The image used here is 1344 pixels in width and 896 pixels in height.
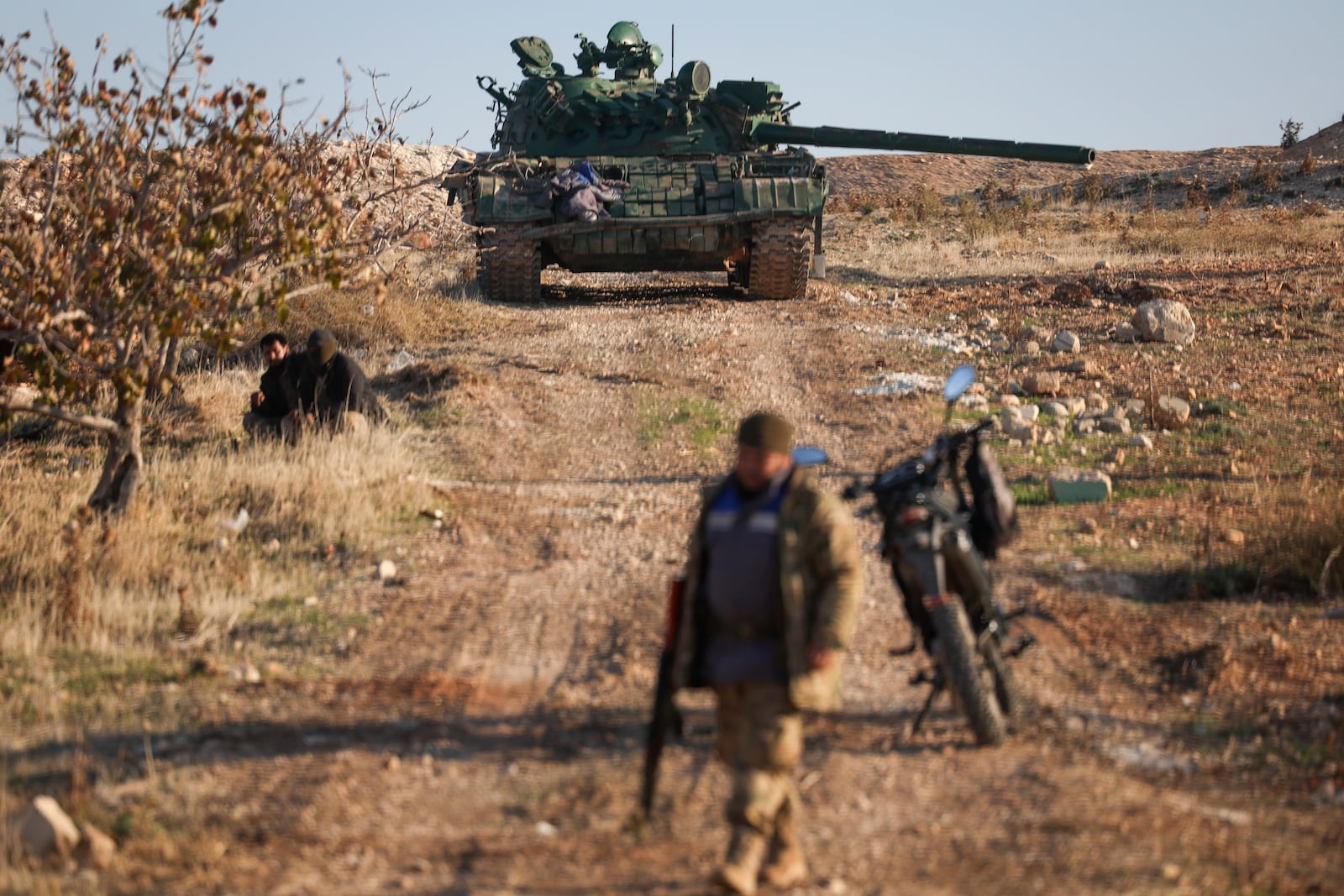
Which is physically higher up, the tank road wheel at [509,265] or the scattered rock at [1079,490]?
the tank road wheel at [509,265]

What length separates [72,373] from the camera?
736cm

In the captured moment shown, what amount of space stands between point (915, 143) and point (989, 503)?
13.3 m

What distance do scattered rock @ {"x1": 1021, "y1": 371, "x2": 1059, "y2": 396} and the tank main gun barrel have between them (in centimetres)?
587

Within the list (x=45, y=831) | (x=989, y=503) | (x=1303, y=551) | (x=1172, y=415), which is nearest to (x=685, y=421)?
(x=1172, y=415)

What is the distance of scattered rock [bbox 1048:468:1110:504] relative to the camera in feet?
26.3

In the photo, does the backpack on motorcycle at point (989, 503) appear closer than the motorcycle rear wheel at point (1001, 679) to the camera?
Yes

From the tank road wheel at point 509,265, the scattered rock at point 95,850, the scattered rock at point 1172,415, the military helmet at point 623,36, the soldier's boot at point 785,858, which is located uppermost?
the military helmet at point 623,36

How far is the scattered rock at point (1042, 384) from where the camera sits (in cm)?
1095

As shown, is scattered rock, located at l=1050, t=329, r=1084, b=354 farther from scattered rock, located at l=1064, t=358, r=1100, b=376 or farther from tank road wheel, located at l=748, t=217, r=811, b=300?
tank road wheel, located at l=748, t=217, r=811, b=300


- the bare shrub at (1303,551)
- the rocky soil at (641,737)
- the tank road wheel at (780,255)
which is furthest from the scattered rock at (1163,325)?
the bare shrub at (1303,551)

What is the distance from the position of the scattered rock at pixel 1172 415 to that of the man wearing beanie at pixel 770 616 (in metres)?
6.93

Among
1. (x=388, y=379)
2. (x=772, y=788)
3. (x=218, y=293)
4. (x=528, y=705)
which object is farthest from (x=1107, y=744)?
(x=388, y=379)

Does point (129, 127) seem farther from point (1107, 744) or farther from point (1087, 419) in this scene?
point (1087, 419)

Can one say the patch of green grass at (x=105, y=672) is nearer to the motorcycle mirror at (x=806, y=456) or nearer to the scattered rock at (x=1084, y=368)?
the motorcycle mirror at (x=806, y=456)
